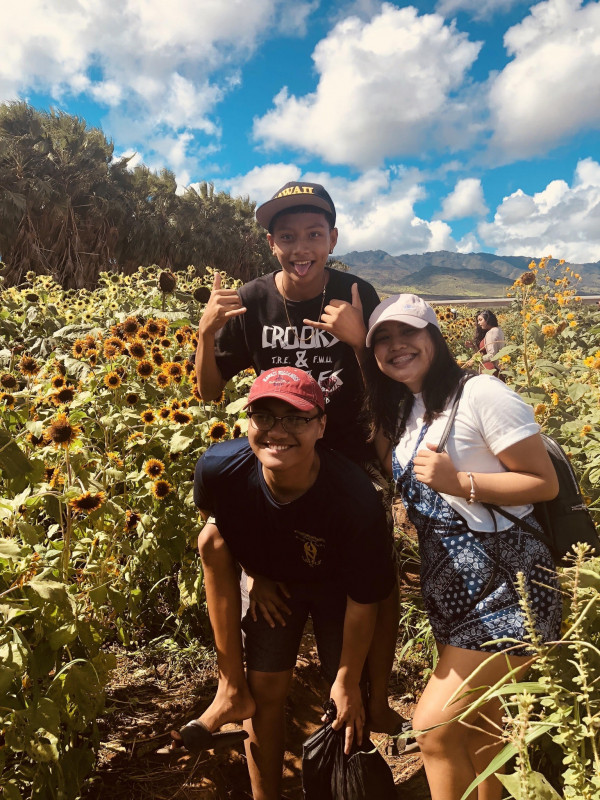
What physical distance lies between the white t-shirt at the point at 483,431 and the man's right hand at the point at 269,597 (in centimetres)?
78

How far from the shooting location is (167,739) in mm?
2488

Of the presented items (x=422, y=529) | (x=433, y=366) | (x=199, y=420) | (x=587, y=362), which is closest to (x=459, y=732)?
(x=422, y=529)

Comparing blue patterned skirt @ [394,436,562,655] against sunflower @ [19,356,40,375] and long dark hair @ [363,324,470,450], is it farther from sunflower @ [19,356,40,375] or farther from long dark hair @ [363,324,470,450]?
sunflower @ [19,356,40,375]

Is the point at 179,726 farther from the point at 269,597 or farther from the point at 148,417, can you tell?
the point at 148,417

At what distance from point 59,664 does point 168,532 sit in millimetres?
740

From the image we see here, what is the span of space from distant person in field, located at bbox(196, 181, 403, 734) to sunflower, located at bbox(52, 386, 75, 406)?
2.33ft

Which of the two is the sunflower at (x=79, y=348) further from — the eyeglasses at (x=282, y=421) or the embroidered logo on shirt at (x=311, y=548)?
the embroidered logo on shirt at (x=311, y=548)

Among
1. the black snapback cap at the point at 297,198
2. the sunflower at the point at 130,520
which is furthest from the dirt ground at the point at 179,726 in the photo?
the black snapback cap at the point at 297,198

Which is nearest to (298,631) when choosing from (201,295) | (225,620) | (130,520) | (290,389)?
(225,620)

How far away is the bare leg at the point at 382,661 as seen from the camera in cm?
213

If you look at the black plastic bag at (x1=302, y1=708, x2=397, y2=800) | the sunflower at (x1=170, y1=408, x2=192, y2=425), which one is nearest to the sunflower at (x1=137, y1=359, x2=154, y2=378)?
the sunflower at (x1=170, y1=408, x2=192, y2=425)

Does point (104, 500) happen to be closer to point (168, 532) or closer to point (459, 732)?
point (168, 532)

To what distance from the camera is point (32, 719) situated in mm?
1506

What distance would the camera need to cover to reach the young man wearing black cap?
1.85 metres
